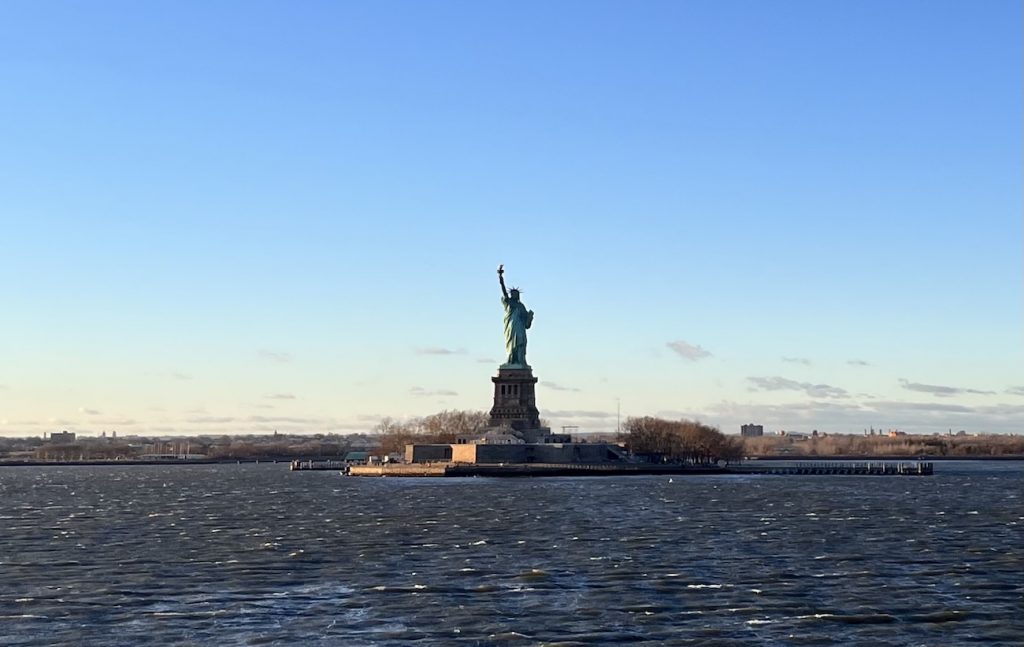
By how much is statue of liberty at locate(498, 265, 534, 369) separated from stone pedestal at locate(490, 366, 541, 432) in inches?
36.5

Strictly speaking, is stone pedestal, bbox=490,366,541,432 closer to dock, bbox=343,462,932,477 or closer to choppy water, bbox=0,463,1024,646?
dock, bbox=343,462,932,477

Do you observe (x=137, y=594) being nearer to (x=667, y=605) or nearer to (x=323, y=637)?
(x=323, y=637)

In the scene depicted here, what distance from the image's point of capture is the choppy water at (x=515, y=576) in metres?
31.5

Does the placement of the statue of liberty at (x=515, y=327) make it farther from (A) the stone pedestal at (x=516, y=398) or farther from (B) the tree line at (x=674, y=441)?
(B) the tree line at (x=674, y=441)

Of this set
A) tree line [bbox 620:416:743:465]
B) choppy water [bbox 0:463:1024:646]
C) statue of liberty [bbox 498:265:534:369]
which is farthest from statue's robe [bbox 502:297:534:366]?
choppy water [bbox 0:463:1024:646]

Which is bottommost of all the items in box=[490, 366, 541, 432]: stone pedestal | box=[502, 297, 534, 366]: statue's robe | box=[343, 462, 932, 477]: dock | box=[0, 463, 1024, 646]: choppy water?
box=[0, 463, 1024, 646]: choppy water

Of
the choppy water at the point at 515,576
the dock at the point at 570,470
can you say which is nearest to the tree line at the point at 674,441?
the dock at the point at 570,470

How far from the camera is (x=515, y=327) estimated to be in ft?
494

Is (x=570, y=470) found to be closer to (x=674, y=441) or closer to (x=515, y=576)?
(x=674, y=441)

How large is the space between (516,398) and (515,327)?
8.03m

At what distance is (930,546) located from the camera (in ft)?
169

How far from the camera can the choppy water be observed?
104ft

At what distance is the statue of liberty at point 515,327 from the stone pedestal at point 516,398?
0.93 meters

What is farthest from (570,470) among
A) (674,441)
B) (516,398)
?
(674,441)
